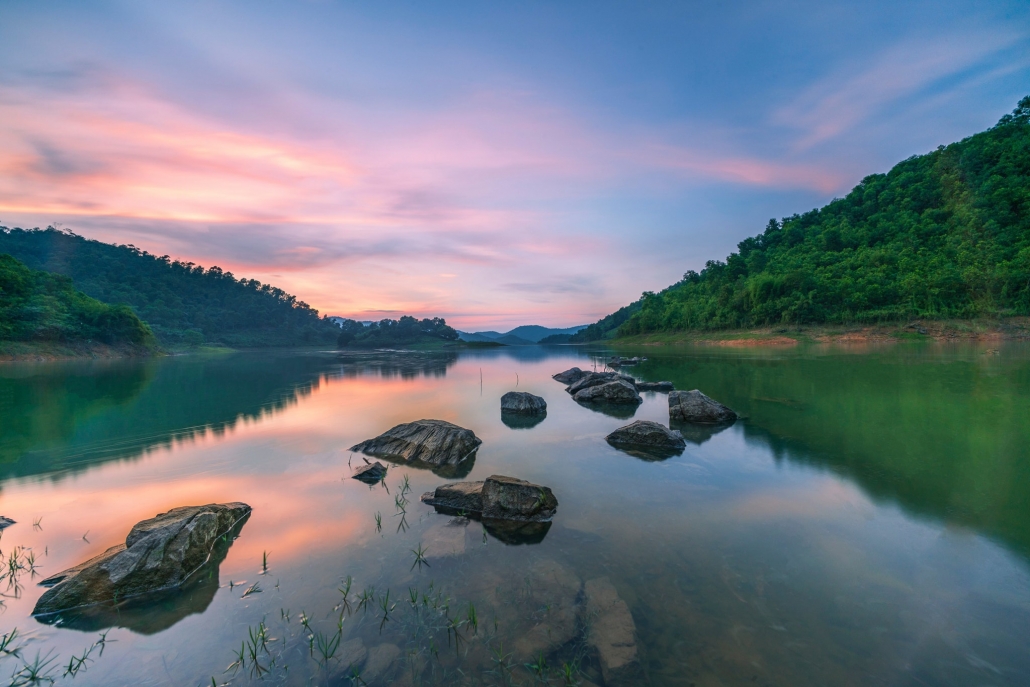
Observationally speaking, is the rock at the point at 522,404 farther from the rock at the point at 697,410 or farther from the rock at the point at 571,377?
the rock at the point at 571,377

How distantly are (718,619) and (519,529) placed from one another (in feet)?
11.4

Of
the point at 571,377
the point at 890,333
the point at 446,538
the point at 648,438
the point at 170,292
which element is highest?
the point at 170,292

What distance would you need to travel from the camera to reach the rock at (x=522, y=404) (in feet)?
61.2

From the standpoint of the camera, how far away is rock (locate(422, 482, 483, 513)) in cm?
799

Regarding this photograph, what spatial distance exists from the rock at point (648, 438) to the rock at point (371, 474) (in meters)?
7.31

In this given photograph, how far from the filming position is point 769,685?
365 centimetres

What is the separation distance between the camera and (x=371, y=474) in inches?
390

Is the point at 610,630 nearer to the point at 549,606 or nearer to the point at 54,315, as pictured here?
the point at 549,606

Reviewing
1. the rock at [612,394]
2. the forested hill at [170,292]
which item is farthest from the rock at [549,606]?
the forested hill at [170,292]

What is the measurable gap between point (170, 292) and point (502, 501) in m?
203

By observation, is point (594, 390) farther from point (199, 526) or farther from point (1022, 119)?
point (1022, 119)

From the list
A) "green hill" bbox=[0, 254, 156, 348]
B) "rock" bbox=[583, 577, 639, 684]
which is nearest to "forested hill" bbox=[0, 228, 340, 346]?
"green hill" bbox=[0, 254, 156, 348]

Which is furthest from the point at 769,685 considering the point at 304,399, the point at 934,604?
the point at 304,399

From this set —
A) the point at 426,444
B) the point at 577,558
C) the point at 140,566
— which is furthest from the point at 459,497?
the point at 140,566
